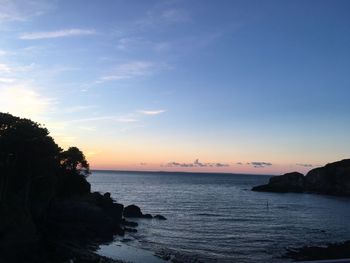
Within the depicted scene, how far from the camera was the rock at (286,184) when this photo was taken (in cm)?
16438

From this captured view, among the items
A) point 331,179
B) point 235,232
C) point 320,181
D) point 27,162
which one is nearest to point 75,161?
point 27,162

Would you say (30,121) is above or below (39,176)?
above

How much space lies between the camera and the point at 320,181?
161125mm

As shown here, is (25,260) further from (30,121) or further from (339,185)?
(339,185)

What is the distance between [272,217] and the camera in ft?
253

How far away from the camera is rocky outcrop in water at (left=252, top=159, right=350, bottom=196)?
148125 millimetres

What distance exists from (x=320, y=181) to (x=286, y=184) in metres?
13.0

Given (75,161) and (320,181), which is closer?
(75,161)

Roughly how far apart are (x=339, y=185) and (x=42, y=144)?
126390mm

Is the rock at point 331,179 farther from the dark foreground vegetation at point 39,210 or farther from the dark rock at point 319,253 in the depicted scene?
the dark rock at point 319,253

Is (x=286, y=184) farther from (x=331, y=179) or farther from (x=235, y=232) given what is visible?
(x=235, y=232)

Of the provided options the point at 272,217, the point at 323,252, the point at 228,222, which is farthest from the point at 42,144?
the point at 272,217

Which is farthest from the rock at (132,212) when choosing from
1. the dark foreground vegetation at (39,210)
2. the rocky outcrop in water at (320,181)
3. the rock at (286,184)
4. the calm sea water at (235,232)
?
the rock at (286,184)

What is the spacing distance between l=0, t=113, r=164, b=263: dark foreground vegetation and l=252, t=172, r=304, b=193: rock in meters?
111
